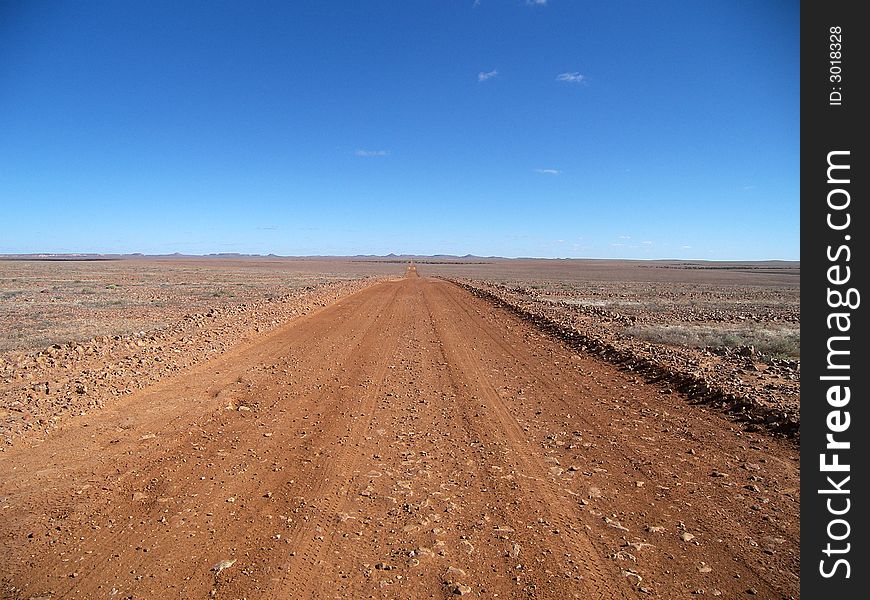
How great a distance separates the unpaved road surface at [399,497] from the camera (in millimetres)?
3281

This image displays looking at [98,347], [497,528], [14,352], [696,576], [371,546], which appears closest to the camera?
[696,576]

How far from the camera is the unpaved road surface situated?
10.8ft

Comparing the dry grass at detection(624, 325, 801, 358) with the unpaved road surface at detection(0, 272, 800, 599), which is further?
the dry grass at detection(624, 325, 801, 358)

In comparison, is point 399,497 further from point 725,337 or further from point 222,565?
point 725,337

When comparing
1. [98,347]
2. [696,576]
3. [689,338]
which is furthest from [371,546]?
[689,338]

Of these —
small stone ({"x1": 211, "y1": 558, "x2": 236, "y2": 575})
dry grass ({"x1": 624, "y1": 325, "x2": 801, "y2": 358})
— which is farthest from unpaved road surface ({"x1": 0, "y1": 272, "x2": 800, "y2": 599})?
dry grass ({"x1": 624, "y1": 325, "x2": 801, "y2": 358})

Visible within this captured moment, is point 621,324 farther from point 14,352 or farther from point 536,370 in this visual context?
point 14,352

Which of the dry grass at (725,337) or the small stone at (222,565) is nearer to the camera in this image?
the small stone at (222,565)

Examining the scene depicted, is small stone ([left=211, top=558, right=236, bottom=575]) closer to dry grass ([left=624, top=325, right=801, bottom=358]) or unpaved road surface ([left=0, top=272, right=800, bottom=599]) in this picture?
unpaved road surface ([left=0, top=272, right=800, bottom=599])

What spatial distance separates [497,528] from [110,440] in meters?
4.66

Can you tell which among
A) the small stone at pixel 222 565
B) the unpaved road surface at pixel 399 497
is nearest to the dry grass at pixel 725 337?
the unpaved road surface at pixel 399 497

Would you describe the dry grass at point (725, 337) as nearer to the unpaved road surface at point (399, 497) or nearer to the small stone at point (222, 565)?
the unpaved road surface at point (399, 497)

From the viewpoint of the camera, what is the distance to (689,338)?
43.8 ft

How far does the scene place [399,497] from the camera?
4367 mm
